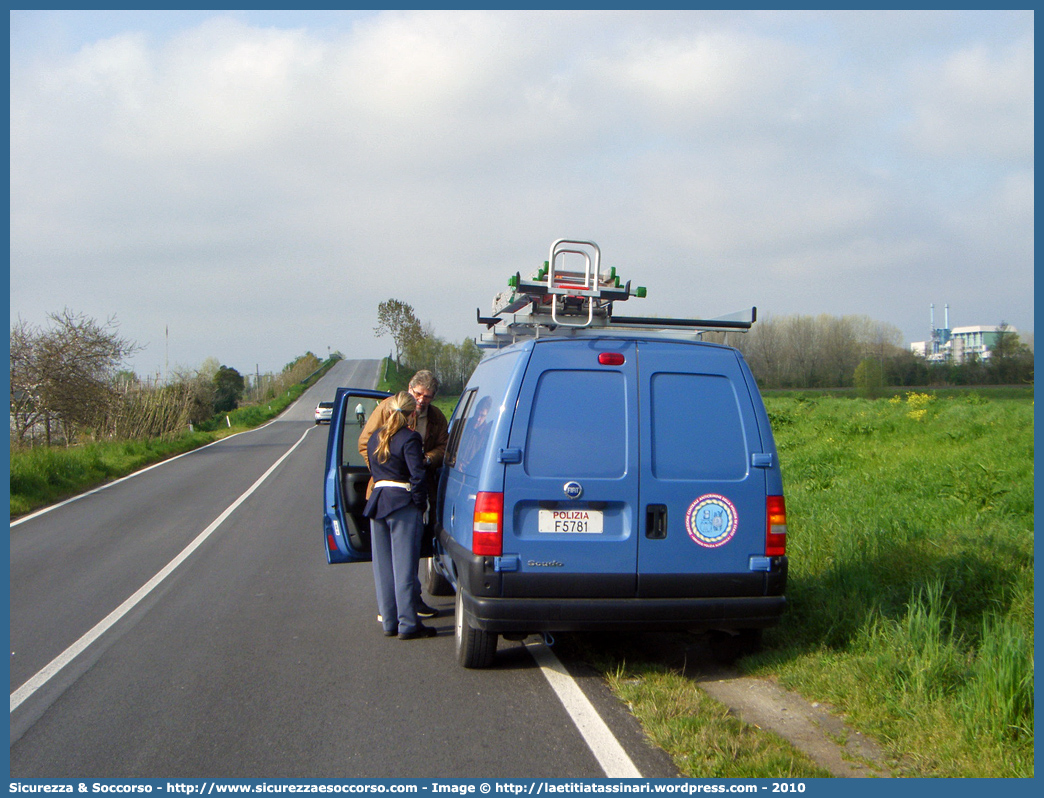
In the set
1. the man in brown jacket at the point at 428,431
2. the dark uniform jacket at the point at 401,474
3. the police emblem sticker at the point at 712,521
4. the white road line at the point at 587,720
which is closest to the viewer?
the white road line at the point at 587,720

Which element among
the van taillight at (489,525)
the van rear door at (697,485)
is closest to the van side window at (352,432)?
the van taillight at (489,525)

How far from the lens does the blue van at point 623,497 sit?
4605 millimetres

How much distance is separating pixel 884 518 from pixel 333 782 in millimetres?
6398

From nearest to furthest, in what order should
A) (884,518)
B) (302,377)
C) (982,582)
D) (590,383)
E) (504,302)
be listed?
1. (590,383)
2. (982,582)
3. (504,302)
4. (884,518)
5. (302,377)

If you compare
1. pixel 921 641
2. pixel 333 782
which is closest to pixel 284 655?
pixel 333 782

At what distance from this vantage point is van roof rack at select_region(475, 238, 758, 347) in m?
5.68

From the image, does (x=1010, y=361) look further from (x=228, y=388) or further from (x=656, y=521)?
(x=228, y=388)

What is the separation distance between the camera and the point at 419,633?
5.94 m

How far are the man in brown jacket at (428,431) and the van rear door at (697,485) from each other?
76.8 inches

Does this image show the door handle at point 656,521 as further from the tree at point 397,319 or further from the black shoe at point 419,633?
the tree at point 397,319

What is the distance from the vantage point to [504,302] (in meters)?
6.73

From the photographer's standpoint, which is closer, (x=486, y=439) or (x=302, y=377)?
(x=486, y=439)

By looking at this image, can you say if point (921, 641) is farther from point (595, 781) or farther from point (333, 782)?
point (333, 782)

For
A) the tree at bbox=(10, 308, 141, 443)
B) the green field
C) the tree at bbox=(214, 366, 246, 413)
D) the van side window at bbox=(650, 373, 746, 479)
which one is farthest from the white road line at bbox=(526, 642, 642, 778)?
the tree at bbox=(214, 366, 246, 413)
